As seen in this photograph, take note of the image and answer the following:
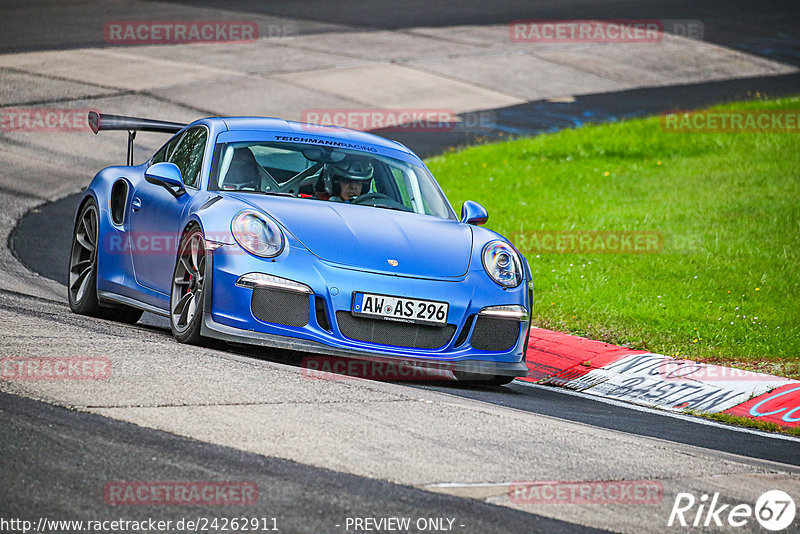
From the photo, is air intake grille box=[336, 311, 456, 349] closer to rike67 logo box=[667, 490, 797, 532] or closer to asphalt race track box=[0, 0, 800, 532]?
asphalt race track box=[0, 0, 800, 532]

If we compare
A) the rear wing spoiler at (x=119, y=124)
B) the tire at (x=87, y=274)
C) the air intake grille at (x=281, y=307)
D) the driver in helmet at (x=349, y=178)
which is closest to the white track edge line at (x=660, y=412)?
the driver in helmet at (x=349, y=178)

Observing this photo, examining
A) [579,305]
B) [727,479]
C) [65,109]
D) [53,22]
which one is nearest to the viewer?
[727,479]

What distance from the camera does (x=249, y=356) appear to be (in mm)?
6535

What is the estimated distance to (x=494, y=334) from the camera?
6578 mm

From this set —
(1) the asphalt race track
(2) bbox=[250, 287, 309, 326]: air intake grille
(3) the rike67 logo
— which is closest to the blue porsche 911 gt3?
(2) bbox=[250, 287, 309, 326]: air intake grille

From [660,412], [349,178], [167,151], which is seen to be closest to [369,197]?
[349,178]

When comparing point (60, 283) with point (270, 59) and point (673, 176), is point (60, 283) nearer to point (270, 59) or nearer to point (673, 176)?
point (673, 176)

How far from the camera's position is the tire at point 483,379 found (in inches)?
276

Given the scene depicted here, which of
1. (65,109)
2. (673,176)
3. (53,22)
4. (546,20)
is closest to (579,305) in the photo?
(673,176)

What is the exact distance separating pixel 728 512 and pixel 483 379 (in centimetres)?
293

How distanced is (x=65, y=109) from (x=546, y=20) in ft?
51.9

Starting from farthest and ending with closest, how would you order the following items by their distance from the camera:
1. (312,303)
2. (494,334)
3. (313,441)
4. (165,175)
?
1. (165,175)
2. (494,334)
3. (312,303)
4. (313,441)

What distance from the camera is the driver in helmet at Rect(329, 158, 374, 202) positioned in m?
7.36

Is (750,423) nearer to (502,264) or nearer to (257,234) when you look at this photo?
(502,264)
